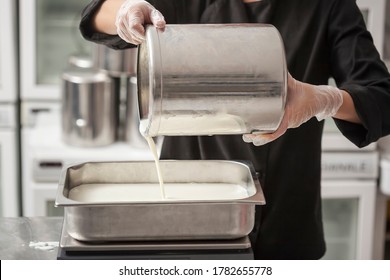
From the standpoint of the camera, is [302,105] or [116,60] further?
[116,60]

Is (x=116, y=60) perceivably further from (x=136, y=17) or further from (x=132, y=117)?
(x=136, y=17)

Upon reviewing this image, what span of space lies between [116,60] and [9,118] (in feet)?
1.49

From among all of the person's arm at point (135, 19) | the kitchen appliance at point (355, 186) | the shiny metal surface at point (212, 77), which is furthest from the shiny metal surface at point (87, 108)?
the shiny metal surface at point (212, 77)

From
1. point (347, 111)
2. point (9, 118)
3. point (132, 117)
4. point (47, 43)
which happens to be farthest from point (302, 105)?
point (47, 43)

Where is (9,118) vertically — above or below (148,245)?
below

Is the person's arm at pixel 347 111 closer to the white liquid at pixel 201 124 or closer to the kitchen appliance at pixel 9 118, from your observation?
the white liquid at pixel 201 124

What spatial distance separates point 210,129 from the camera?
998 mm

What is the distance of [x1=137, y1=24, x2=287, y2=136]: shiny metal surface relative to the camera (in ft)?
3.06

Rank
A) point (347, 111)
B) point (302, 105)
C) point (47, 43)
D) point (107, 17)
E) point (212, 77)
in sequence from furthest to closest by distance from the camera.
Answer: point (47, 43) < point (107, 17) < point (347, 111) < point (302, 105) < point (212, 77)

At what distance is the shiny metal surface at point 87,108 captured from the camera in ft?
7.23

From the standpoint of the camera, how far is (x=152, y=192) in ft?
3.83

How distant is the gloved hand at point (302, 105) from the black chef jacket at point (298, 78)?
100 mm

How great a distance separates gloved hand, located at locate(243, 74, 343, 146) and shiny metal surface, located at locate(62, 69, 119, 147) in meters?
1.14

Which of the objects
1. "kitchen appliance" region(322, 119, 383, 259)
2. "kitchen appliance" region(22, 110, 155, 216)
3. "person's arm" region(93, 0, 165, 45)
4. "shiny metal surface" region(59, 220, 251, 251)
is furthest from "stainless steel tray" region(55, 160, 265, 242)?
"kitchen appliance" region(322, 119, 383, 259)
